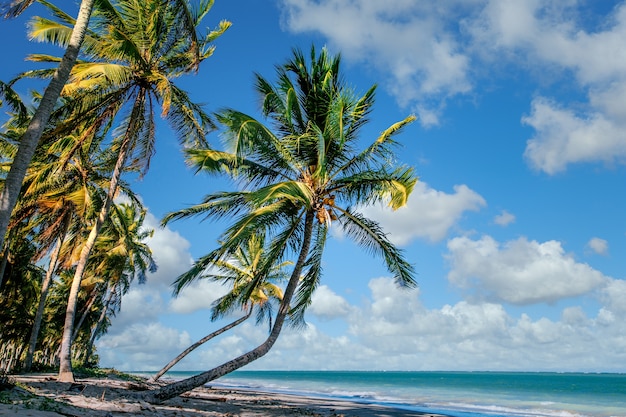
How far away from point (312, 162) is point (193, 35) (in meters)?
4.06

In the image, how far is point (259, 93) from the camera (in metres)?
11.6

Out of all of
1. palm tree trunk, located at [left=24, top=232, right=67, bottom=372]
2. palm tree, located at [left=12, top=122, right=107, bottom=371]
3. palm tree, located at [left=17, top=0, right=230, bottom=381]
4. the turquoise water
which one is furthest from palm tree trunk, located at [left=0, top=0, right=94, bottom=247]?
the turquoise water

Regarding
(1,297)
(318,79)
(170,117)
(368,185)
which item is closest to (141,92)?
(170,117)

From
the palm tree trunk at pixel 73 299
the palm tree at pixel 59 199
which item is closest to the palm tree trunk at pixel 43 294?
the palm tree at pixel 59 199

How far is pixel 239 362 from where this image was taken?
9.50 m

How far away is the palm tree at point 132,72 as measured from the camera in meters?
10.5

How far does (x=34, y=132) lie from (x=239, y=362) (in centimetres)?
592

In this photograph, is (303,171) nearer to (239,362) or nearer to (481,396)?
(239,362)

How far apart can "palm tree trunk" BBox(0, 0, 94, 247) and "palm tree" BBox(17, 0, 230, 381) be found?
2.13m

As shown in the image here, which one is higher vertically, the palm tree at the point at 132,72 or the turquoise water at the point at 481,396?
the palm tree at the point at 132,72

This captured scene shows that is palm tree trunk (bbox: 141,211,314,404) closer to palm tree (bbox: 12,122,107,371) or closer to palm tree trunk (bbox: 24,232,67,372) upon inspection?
palm tree (bbox: 12,122,107,371)

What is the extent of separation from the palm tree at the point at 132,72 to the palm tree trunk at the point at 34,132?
2.13 m

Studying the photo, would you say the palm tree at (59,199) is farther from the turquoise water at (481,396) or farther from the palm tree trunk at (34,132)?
the turquoise water at (481,396)

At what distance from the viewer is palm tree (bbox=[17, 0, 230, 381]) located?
1050cm
